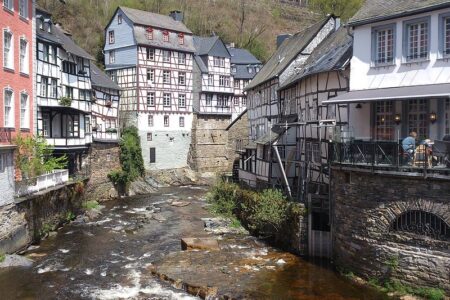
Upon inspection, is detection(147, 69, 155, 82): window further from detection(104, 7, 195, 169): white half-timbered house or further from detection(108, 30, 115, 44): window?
detection(108, 30, 115, 44): window

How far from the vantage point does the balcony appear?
1521 cm

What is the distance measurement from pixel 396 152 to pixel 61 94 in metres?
24.6

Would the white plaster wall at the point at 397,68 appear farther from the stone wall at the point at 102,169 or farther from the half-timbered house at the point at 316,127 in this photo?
the stone wall at the point at 102,169

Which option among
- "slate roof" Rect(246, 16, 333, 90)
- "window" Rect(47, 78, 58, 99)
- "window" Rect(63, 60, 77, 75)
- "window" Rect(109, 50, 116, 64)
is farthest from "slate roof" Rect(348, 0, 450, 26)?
"window" Rect(109, 50, 116, 64)

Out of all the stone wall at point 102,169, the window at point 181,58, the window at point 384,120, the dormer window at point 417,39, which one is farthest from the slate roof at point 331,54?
the window at point 181,58

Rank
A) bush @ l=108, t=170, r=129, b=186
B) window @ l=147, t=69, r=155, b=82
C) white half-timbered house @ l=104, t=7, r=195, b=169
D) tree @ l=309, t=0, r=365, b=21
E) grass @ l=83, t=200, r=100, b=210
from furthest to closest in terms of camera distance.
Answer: tree @ l=309, t=0, r=365, b=21, window @ l=147, t=69, r=155, b=82, white half-timbered house @ l=104, t=7, r=195, b=169, bush @ l=108, t=170, r=129, b=186, grass @ l=83, t=200, r=100, b=210

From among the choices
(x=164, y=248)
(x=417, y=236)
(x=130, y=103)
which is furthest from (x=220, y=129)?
(x=417, y=236)

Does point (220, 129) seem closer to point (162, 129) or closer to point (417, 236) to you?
point (162, 129)

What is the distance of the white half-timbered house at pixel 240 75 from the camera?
55625 millimetres

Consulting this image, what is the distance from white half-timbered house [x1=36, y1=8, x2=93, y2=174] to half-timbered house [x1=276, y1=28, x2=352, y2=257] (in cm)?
1435

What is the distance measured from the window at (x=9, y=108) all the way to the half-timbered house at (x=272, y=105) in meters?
13.4

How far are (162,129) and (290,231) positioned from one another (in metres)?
28.7

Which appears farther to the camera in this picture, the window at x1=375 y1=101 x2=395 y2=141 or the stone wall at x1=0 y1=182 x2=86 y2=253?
the stone wall at x1=0 y1=182 x2=86 y2=253

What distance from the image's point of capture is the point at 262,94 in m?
36.2
